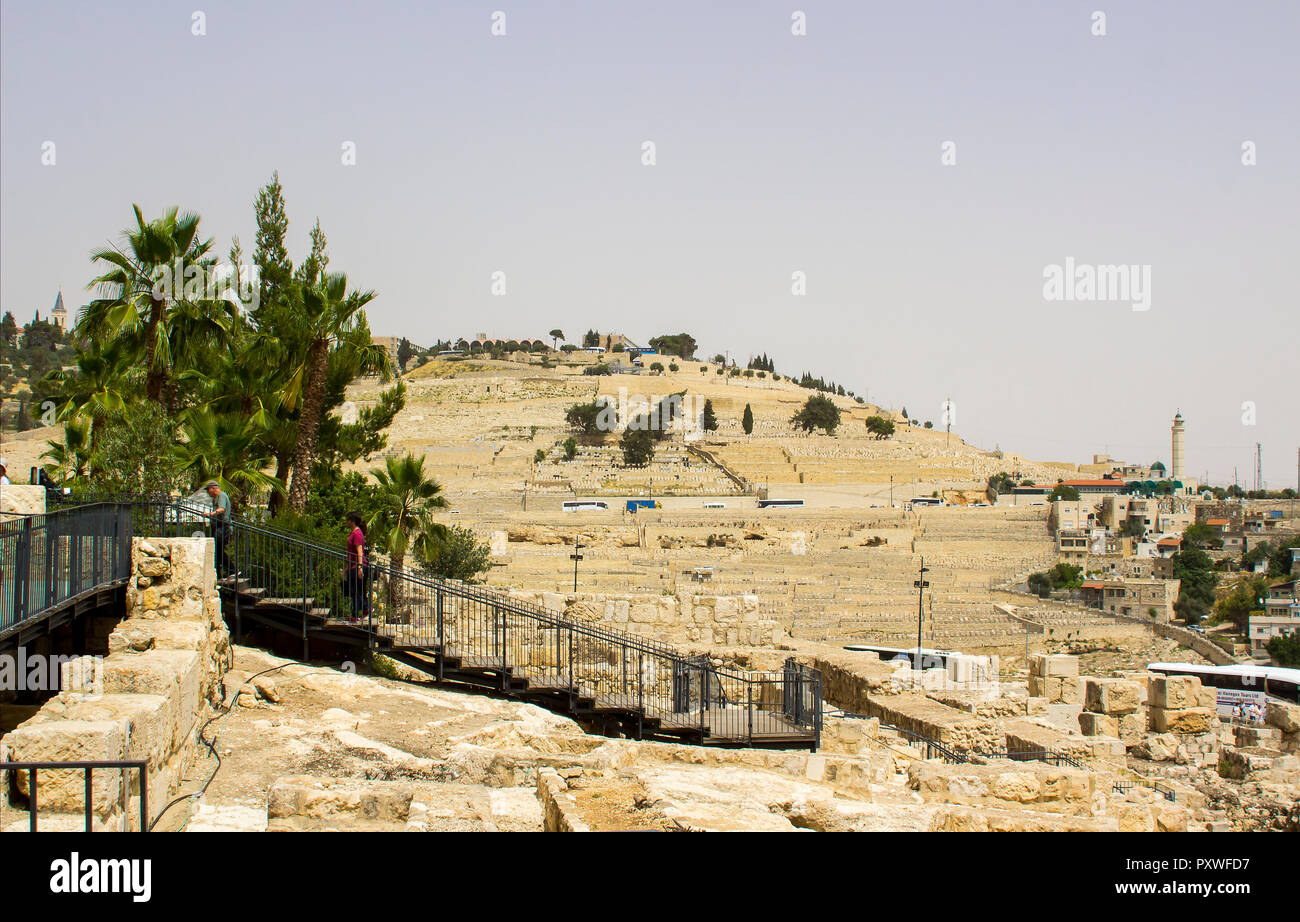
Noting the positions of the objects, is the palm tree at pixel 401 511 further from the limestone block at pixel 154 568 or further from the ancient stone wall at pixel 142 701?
the limestone block at pixel 154 568

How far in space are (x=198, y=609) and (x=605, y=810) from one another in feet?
13.6

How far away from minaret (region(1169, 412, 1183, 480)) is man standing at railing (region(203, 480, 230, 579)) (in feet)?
394

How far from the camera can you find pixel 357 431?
17484 mm

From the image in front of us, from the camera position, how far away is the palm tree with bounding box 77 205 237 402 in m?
13.5

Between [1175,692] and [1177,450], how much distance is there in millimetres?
115799

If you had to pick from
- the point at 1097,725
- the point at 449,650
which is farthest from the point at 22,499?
the point at 1097,725

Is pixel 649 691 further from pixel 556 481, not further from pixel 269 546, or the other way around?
pixel 556 481

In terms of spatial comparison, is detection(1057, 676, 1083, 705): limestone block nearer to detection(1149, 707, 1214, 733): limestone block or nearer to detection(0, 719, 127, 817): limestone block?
detection(1149, 707, 1214, 733): limestone block

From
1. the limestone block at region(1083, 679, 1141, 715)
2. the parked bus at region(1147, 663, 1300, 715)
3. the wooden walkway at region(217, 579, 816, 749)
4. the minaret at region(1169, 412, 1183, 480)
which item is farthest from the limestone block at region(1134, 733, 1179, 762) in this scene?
the minaret at region(1169, 412, 1183, 480)

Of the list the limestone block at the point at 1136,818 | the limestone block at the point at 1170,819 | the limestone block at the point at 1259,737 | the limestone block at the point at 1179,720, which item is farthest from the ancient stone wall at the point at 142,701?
the limestone block at the point at 1259,737

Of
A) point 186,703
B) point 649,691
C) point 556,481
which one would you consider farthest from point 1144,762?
point 556,481

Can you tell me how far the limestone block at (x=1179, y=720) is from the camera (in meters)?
13.3

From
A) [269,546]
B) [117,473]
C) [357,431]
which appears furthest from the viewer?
[357,431]

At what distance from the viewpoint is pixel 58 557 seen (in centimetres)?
718
